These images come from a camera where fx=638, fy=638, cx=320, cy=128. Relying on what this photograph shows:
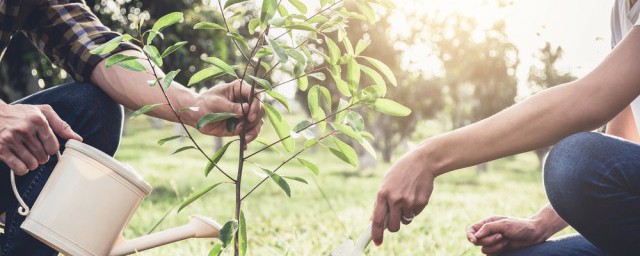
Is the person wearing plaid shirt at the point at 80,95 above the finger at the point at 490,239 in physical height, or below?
above

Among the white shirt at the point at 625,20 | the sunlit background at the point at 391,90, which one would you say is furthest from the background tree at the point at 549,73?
the white shirt at the point at 625,20

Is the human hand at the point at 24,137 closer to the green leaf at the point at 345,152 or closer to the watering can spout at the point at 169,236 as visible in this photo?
the watering can spout at the point at 169,236

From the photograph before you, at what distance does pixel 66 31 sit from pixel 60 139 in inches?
14.5

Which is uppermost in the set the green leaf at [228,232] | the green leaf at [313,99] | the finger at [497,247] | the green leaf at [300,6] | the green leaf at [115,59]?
the green leaf at [300,6]

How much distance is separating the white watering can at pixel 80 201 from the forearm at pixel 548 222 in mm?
1111

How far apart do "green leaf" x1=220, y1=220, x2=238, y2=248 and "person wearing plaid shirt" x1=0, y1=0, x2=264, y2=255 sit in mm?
263

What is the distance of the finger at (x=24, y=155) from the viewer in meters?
1.47

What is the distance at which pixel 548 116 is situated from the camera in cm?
135

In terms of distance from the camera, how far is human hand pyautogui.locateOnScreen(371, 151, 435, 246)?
1.31 meters

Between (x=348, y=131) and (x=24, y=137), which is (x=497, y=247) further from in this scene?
(x=24, y=137)

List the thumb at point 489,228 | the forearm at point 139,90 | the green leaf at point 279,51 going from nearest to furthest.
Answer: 1. the green leaf at point 279,51
2. the thumb at point 489,228
3. the forearm at point 139,90

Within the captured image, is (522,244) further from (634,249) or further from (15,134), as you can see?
(15,134)

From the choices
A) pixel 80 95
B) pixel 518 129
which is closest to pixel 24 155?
pixel 80 95

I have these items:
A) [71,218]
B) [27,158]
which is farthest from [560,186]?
[27,158]
